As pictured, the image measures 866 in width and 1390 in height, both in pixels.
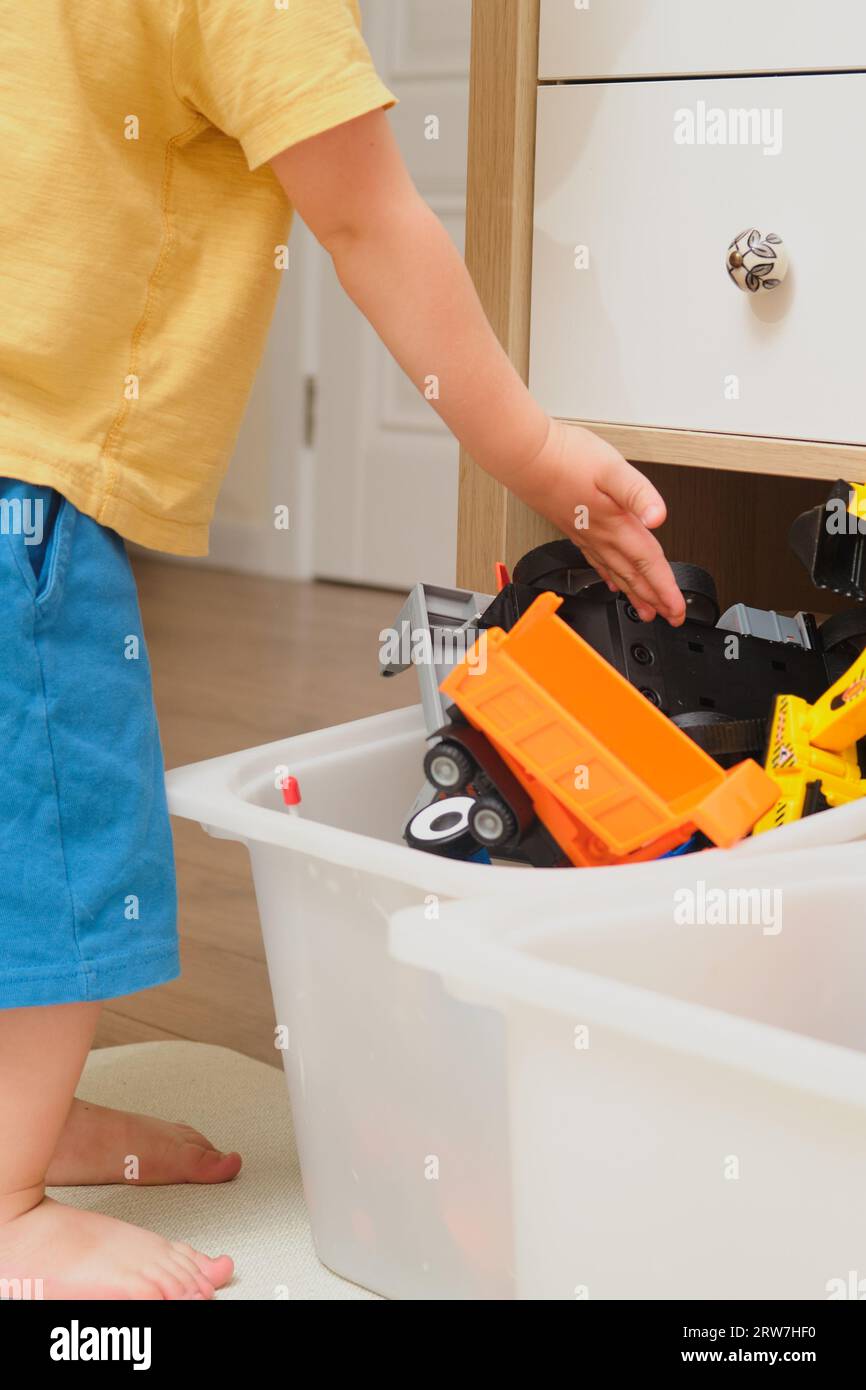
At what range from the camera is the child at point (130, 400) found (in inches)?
23.5

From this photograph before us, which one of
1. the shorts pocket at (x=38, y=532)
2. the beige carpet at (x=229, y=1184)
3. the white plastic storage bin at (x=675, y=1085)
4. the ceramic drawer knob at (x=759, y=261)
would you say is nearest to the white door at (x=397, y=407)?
the beige carpet at (x=229, y=1184)

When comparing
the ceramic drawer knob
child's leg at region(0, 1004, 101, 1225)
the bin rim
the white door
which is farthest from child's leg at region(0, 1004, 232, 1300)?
the white door

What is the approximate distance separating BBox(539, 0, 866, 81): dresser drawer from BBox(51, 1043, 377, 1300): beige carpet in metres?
0.55

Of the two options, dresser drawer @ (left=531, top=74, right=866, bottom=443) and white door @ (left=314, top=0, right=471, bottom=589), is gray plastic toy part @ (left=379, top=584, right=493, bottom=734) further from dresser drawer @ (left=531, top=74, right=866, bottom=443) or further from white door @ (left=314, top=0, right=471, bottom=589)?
white door @ (left=314, top=0, right=471, bottom=589)

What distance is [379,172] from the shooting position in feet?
1.95

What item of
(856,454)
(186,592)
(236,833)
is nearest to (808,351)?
(856,454)

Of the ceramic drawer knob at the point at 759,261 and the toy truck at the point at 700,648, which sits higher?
the ceramic drawer knob at the point at 759,261

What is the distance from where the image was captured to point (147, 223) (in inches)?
25.3

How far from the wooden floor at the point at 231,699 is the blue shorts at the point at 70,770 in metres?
0.31

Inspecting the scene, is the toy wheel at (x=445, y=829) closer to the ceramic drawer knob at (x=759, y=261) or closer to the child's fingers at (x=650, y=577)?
the child's fingers at (x=650, y=577)

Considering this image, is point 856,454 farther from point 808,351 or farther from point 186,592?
point 186,592

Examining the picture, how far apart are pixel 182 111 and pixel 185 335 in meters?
0.09

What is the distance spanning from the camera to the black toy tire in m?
0.62

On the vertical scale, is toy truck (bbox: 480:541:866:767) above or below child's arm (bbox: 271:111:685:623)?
below
